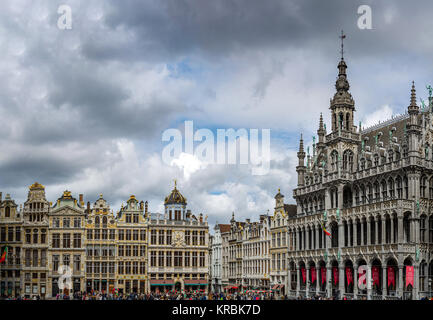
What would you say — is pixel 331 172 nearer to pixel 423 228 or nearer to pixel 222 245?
pixel 423 228

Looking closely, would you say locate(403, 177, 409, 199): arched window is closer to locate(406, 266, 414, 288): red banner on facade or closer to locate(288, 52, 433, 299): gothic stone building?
locate(288, 52, 433, 299): gothic stone building

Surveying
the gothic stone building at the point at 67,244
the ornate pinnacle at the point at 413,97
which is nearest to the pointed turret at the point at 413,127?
the ornate pinnacle at the point at 413,97

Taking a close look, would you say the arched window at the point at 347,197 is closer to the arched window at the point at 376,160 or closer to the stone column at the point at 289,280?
the arched window at the point at 376,160

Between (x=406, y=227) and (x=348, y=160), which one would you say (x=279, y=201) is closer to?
(x=348, y=160)

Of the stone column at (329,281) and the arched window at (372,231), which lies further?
the stone column at (329,281)

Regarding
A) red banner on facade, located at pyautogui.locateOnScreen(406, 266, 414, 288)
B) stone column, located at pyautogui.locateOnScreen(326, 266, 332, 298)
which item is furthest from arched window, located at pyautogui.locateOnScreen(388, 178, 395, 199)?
stone column, located at pyautogui.locateOnScreen(326, 266, 332, 298)

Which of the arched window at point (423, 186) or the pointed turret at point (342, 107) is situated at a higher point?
the pointed turret at point (342, 107)

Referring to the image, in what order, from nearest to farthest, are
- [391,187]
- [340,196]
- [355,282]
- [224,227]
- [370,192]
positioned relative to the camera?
[391,187] → [355,282] → [370,192] → [340,196] → [224,227]

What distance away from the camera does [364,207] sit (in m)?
64.4

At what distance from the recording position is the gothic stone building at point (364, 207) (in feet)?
194

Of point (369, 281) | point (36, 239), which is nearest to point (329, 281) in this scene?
point (369, 281)

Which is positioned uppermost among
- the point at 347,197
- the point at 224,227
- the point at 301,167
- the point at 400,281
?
the point at 301,167
